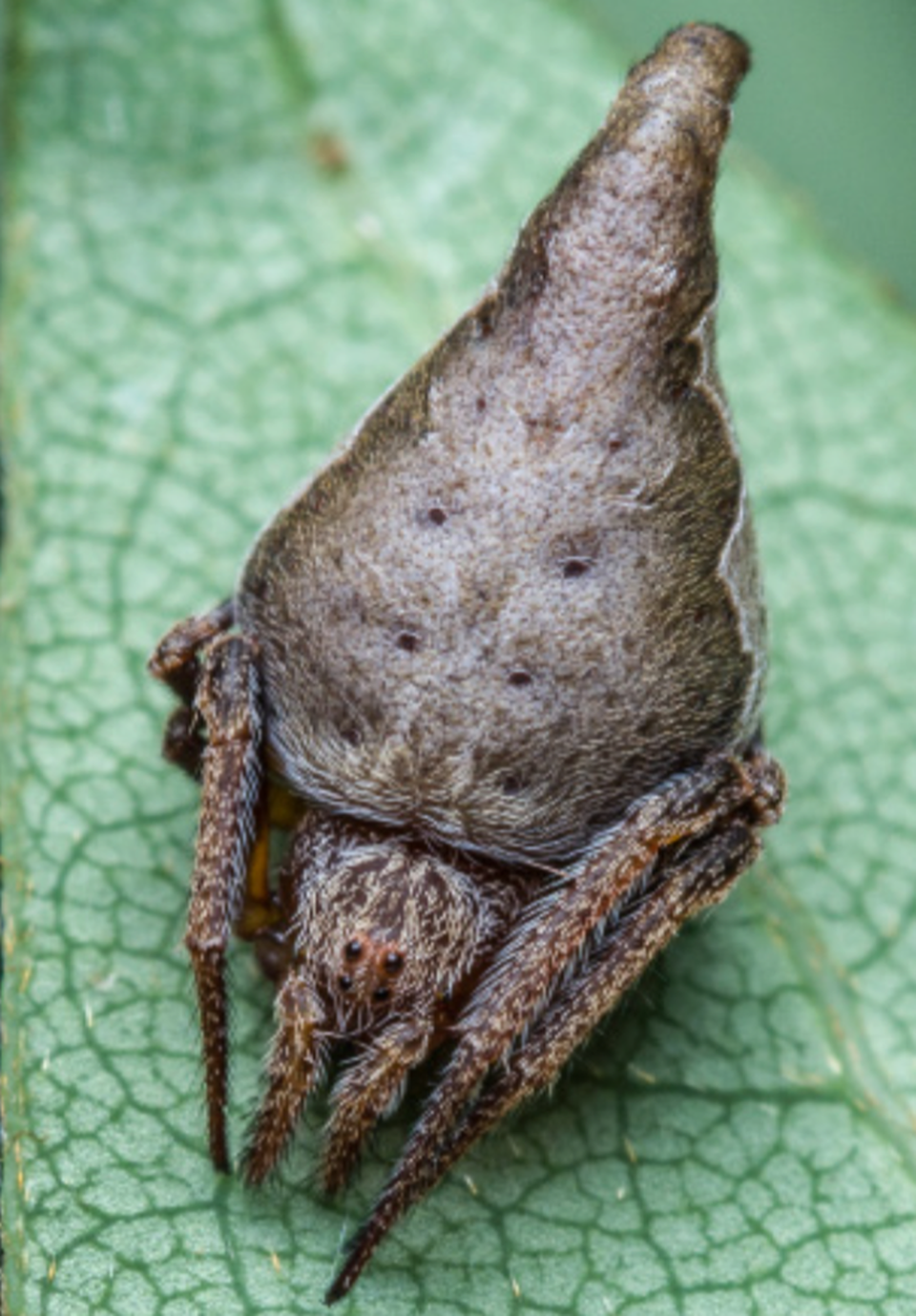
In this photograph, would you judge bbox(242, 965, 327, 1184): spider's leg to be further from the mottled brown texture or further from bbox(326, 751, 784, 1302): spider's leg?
the mottled brown texture

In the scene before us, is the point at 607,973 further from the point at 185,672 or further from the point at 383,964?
the point at 185,672

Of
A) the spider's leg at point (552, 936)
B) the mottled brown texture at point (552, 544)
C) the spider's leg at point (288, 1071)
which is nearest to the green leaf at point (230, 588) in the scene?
the spider's leg at point (288, 1071)

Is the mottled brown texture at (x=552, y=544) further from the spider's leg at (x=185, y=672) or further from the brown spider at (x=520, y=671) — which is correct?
the spider's leg at (x=185, y=672)

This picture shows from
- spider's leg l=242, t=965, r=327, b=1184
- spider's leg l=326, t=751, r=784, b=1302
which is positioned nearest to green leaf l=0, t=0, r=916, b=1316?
spider's leg l=242, t=965, r=327, b=1184

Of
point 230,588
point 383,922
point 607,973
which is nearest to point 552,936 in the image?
point 607,973

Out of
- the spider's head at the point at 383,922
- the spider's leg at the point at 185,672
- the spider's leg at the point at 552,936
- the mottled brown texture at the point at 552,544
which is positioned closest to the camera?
the spider's leg at the point at 552,936

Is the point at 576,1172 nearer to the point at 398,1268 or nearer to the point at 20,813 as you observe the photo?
the point at 398,1268
